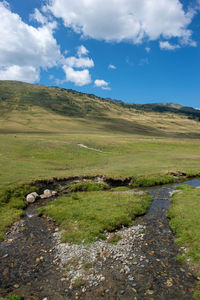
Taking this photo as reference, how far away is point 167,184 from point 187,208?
14.0 metres

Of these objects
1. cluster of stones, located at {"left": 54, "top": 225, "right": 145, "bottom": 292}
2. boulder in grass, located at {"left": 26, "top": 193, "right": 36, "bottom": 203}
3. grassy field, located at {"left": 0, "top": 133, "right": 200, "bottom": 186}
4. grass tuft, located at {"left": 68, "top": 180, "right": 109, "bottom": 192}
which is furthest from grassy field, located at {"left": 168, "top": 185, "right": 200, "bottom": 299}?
boulder in grass, located at {"left": 26, "top": 193, "right": 36, "bottom": 203}

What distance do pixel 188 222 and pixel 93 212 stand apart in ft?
35.7

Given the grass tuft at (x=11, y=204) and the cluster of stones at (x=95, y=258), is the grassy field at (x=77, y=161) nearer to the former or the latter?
the grass tuft at (x=11, y=204)

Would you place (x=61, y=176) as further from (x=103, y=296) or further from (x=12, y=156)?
(x=103, y=296)

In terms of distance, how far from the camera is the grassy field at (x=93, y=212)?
18938 mm

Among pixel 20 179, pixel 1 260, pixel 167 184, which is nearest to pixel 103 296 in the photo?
pixel 1 260

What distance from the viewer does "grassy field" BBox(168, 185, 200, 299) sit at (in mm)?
15422

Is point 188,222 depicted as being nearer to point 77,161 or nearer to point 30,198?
point 30,198

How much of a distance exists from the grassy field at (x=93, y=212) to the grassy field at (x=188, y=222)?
413cm

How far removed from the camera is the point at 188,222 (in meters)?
20.3

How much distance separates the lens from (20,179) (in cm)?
3331

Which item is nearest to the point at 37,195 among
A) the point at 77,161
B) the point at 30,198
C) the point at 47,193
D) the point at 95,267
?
the point at 30,198

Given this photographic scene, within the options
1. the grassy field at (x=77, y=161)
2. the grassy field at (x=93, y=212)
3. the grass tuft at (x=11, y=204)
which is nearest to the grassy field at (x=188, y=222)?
the grassy field at (x=93, y=212)

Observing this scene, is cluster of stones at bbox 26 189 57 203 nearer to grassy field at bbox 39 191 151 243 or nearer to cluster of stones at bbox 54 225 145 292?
grassy field at bbox 39 191 151 243
